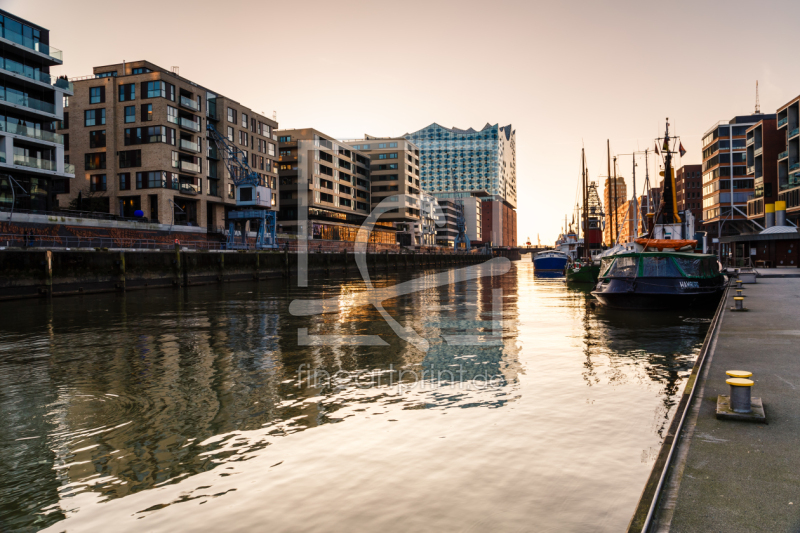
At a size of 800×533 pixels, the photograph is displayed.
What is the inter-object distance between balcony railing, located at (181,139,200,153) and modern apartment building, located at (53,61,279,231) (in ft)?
0.45

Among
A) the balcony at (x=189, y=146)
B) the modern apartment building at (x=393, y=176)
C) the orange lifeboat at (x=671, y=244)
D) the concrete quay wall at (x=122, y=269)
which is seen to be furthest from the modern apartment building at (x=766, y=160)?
the modern apartment building at (x=393, y=176)

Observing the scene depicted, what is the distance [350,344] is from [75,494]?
36.2ft

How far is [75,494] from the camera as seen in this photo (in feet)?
21.1

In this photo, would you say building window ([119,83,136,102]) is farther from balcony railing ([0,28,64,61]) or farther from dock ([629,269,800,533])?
dock ([629,269,800,533])

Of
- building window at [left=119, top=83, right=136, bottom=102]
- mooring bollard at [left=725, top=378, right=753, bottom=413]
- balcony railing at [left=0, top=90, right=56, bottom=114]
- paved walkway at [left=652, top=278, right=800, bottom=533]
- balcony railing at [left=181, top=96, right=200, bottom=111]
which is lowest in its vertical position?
paved walkway at [left=652, top=278, right=800, bottom=533]

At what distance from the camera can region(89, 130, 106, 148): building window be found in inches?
2951

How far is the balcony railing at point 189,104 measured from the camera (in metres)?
74.9

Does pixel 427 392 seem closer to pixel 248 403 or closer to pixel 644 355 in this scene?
pixel 248 403

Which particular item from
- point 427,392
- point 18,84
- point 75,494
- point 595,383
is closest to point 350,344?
point 427,392

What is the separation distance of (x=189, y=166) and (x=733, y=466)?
79354 millimetres

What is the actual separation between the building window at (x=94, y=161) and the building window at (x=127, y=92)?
26.6ft

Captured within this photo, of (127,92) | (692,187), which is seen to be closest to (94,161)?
(127,92)

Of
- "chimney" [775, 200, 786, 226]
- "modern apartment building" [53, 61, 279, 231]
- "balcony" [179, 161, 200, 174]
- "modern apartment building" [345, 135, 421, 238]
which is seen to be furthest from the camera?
"modern apartment building" [345, 135, 421, 238]

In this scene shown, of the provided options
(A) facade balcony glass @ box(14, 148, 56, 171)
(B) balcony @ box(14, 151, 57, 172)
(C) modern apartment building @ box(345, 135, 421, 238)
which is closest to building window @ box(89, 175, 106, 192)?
(B) balcony @ box(14, 151, 57, 172)
